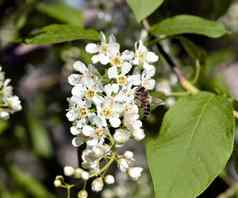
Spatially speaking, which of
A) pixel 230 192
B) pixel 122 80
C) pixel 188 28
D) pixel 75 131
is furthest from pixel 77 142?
pixel 230 192

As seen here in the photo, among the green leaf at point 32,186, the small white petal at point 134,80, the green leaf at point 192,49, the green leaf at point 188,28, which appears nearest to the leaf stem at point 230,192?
the green leaf at point 192,49

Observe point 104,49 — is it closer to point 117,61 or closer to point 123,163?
point 117,61

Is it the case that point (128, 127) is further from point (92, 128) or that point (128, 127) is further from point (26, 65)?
point (26, 65)

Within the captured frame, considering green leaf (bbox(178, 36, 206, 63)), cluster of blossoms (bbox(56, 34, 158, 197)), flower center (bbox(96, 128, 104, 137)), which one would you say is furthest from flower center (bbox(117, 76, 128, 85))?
green leaf (bbox(178, 36, 206, 63))

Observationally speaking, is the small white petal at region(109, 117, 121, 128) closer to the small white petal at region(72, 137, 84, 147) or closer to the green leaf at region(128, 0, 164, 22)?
the small white petal at region(72, 137, 84, 147)

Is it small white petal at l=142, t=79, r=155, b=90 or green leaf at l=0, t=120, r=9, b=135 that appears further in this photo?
green leaf at l=0, t=120, r=9, b=135

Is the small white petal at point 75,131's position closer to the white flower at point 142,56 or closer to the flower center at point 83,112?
the flower center at point 83,112
